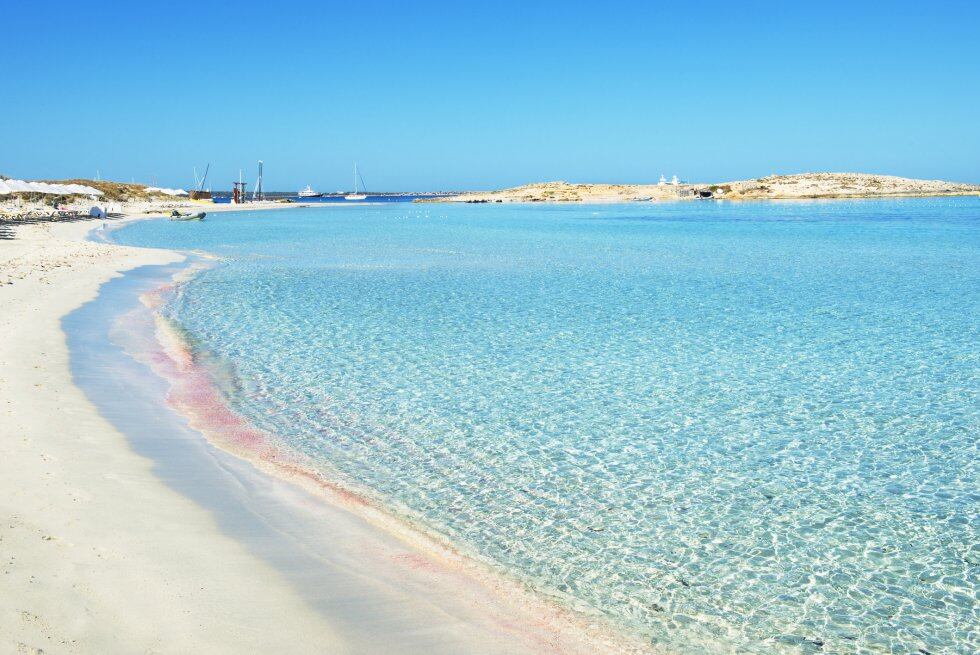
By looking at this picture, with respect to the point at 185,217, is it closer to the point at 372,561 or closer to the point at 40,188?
the point at 40,188

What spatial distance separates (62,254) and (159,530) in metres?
31.9

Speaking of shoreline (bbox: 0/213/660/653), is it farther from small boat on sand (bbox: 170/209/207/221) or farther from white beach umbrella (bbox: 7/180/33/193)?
small boat on sand (bbox: 170/209/207/221)

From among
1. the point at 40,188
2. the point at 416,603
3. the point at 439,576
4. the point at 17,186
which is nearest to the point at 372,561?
the point at 439,576

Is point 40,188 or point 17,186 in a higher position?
point 40,188

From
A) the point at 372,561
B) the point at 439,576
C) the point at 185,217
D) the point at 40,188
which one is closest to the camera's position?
the point at 439,576

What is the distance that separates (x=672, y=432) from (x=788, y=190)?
152826 mm

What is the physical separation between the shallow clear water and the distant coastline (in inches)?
5203

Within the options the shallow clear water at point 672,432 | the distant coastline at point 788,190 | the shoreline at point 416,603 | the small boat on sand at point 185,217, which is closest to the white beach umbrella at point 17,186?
the small boat on sand at point 185,217

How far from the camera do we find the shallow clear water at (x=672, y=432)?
21.5ft

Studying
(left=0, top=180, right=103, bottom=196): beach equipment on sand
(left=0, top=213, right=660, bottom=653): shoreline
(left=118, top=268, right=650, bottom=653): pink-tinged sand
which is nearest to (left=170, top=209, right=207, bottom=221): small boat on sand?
(left=0, top=180, right=103, bottom=196): beach equipment on sand

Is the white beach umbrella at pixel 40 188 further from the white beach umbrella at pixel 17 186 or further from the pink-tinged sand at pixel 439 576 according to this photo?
the pink-tinged sand at pixel 439 576

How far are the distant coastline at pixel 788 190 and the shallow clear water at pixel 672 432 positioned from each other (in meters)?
132

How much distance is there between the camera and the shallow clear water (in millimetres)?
6566

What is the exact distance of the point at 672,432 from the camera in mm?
10586
